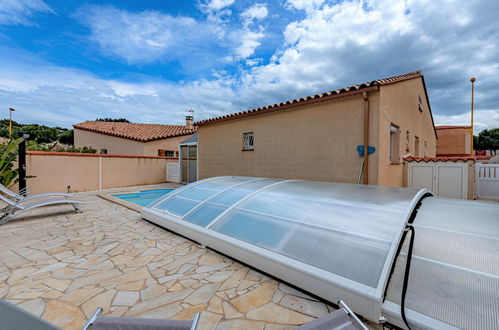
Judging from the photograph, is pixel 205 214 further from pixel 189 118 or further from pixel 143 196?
pixel 189 118

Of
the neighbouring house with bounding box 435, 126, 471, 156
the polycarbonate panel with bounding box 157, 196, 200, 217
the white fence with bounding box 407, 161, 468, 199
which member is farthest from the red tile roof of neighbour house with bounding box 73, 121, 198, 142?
the neighbouring house with bounding box 435, 126, 471, 156

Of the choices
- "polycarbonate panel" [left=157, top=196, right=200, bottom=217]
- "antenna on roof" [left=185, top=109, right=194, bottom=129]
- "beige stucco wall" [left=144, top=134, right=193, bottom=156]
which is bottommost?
"polycarbonate panel" [left=157, top=196, right=200, bottom=217]

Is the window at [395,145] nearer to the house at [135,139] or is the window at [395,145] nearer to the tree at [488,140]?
the house at [135,139]

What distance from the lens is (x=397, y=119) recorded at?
8695 millimetres

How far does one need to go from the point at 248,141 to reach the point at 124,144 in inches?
586

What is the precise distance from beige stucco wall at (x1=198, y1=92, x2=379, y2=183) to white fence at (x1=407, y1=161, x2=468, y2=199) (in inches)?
136

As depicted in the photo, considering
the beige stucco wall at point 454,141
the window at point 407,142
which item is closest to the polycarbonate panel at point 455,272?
the window at point 407,142

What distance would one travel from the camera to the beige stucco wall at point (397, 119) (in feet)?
23.8

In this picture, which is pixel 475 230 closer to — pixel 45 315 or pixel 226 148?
pixel 45 315

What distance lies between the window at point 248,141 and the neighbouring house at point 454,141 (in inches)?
1021

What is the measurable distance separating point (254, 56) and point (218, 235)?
12.2m

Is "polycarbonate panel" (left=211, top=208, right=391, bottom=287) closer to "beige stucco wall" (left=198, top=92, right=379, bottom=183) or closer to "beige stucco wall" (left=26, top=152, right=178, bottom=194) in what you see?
"beige stucco wall" (left=198, top=92, right=379, bottom=183)

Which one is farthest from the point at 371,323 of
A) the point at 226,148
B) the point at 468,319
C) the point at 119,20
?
the point at 119,20

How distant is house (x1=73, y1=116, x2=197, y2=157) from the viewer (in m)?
19.7
